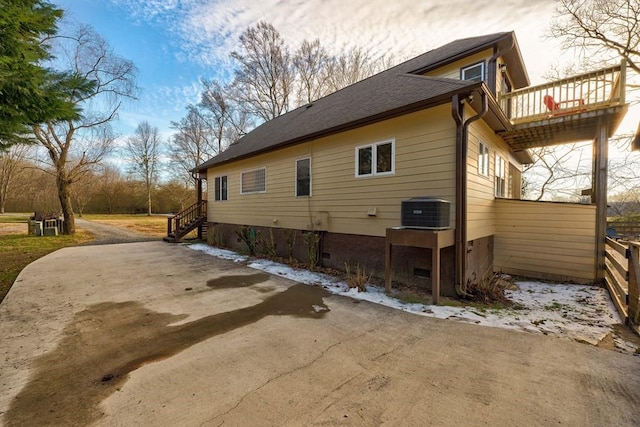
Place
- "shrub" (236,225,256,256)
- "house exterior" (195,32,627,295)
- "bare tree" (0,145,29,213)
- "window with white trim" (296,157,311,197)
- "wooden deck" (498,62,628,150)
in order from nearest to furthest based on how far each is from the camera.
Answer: "house exterior" (195,32,627,295), "wooden deck" (498,62,628,150), "window with white trim" (296,157,311,197), "shrub" (236,225,256,256), "bare tree" (0,145,29,213)

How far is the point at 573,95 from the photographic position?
22.1 ft

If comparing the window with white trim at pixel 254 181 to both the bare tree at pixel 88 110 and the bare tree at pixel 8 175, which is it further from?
the bare tree at pixel 8 175

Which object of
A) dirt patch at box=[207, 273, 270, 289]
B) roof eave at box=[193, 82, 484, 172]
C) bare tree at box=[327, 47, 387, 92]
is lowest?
dirt patch at box=[207, 273, 270, 289]

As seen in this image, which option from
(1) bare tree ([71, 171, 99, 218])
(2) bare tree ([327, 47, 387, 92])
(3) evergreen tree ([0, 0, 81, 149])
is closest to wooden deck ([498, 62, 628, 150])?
(3) evergreen tree ([0, 0, 81, 149])

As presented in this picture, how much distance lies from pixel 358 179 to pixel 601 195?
5668 millimetres

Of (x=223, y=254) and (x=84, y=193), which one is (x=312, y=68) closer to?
(x=223, y=254)

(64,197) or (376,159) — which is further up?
(376,159)

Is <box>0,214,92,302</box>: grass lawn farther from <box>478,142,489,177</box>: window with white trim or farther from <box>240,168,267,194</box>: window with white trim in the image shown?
<box>478,142,489,177</box>: window with white trim

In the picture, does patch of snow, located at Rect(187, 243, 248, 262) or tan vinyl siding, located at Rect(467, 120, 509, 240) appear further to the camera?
patch of snow, located at Rect(187, 243, 248, 262)

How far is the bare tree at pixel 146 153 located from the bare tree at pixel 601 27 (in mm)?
38093

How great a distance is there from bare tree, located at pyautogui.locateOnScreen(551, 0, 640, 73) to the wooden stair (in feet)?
61.8

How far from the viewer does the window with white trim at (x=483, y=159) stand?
6.00m

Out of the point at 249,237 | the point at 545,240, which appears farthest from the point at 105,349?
the point at 545,240

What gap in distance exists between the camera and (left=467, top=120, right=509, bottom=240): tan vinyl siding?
5488 mm
